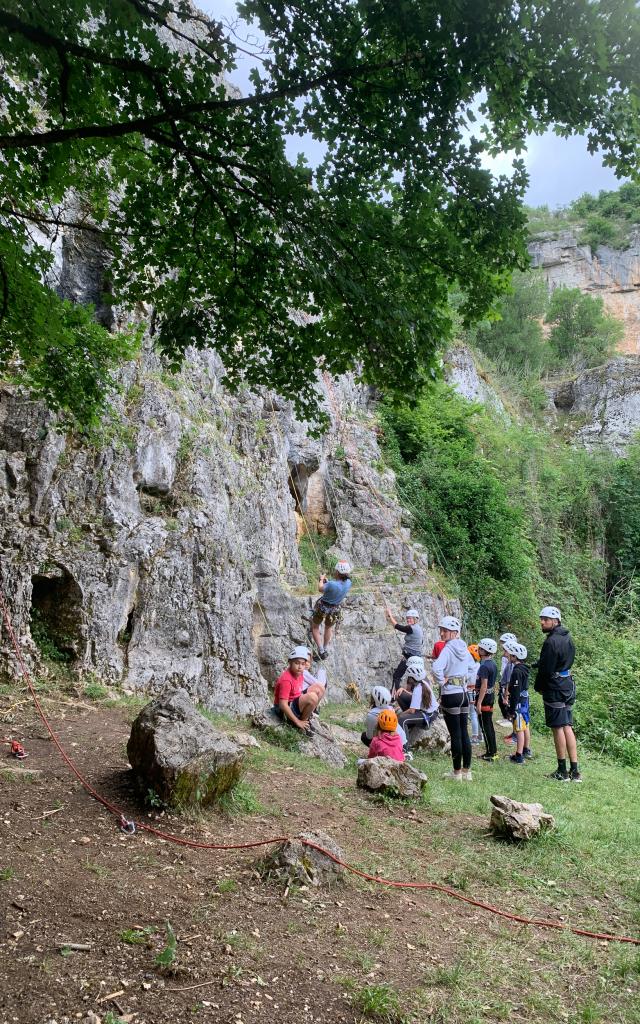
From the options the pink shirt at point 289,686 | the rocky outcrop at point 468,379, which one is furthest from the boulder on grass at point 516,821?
the rocky outcrop at point 468,379

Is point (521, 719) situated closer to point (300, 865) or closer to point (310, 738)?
point (310, 738)

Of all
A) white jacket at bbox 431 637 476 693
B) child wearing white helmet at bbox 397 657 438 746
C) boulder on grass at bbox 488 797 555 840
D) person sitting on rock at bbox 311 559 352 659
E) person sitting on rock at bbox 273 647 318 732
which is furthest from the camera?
person sitting on rock at bbox 311 559 352 659

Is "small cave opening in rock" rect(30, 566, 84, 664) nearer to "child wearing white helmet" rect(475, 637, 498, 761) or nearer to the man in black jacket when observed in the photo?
"child wearing white helmet" rect(475, 637, 498, 761)

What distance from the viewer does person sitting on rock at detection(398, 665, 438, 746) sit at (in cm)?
916

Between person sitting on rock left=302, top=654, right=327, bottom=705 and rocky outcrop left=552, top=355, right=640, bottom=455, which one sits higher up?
rocky outcrop left=552, top=355, right=640, bottom=455

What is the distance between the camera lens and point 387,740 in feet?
23.8

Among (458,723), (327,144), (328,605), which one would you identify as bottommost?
(458,723)

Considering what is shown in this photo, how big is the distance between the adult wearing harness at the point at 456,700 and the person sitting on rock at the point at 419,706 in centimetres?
103

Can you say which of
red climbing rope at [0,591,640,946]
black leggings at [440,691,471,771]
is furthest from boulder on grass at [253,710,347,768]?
red climbing rope at [0,591,640,946]

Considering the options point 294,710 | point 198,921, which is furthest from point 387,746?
point 198,921

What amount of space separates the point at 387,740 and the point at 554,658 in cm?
263

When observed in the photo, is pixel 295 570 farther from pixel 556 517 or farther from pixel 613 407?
pixel 613 407

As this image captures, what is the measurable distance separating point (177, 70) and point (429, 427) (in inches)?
647

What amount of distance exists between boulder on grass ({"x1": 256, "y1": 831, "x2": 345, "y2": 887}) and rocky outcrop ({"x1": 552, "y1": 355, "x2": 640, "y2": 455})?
96.2ft
